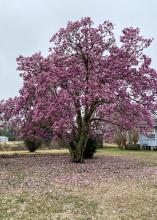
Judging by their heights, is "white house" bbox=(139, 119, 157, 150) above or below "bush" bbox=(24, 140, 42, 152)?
above

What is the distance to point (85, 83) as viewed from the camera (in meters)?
Result: 17.1

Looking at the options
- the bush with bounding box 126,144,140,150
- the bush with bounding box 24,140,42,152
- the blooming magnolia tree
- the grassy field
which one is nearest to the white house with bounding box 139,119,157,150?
the bush with bounding box 126,144,140,150

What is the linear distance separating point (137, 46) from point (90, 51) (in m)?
2.28

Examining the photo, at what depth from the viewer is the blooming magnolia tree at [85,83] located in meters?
17.2

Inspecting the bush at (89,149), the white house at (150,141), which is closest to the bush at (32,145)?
the bush at (89,149)

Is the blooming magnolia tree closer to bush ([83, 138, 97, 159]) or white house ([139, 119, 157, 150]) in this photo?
bush ([83, 138, 97, 159])

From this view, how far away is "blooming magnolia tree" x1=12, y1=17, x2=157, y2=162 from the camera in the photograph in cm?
1722

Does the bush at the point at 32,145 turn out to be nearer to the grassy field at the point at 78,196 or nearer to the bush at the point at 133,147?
the bush at the point at 133,147

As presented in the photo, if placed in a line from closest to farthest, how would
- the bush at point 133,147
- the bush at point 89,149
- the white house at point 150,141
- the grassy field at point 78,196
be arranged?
1. the grassy field at point 78,196
2. the bush at point 89,149
3. the white house at point 150,141
4. the bush at point 133,147

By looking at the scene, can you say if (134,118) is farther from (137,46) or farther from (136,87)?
(137,46)

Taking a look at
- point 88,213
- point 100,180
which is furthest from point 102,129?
point 88,213

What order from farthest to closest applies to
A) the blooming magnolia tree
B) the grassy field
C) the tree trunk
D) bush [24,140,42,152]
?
bush [24,140,42,152] → the tree trunk → the blooming magnolia tree → the grassy field

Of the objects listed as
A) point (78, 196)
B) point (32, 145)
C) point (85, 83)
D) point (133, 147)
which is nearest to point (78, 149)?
point (85, 83)

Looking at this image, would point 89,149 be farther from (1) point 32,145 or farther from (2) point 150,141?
(2) point 150,141
